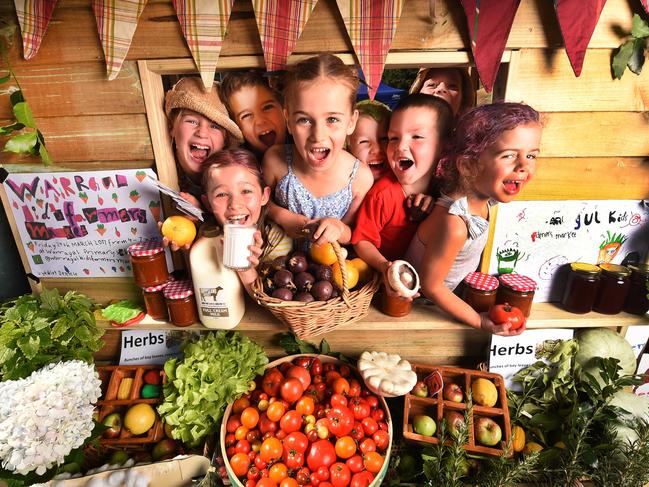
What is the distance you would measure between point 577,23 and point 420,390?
1472 millimetres

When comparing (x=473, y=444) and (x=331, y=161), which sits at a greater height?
(x=331, y=161)

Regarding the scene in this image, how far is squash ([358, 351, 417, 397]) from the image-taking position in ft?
5.15

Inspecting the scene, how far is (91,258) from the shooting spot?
1.65 meters

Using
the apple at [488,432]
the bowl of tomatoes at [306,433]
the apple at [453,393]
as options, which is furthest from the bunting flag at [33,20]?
the apple at [488,432]

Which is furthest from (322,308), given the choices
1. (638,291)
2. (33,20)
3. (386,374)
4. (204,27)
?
(33,20)

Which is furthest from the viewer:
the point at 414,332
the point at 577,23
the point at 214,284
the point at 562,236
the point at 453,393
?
the point at 414,332

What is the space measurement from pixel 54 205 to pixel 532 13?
1903mm

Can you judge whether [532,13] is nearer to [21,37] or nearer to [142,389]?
[21,37]

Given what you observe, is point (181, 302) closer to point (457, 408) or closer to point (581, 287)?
point (457, 408)

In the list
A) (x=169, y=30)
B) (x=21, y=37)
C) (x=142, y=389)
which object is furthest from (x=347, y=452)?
(x=21, y=37)

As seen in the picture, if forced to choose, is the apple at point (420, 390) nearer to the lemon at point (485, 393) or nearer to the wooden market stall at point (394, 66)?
the lemon at point (485, 393)

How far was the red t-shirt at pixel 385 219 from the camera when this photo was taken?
150 centimetres

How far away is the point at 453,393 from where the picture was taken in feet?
5.45

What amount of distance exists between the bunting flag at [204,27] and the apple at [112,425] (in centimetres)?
149
